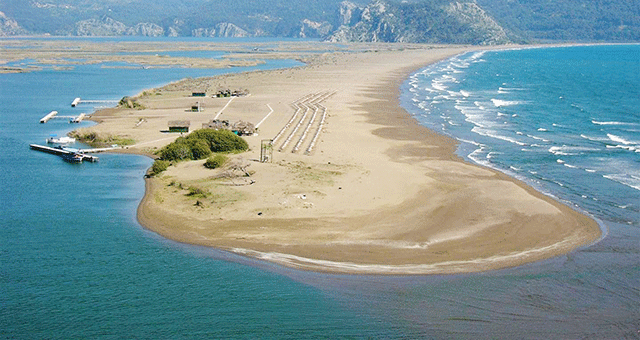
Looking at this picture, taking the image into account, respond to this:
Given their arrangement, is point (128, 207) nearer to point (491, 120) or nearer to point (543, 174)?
Answer: point (543, 174)

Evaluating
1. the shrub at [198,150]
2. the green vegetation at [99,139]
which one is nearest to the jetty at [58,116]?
the green vegetation at [99,139]

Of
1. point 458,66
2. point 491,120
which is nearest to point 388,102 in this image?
point 491,120

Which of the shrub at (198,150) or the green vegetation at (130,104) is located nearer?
the shrub at (198,150)

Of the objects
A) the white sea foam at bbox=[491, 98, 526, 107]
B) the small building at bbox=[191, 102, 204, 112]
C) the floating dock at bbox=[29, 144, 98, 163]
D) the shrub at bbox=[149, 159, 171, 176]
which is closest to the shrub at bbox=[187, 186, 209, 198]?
the shrub at bbox=[149, 159, 171, 176]

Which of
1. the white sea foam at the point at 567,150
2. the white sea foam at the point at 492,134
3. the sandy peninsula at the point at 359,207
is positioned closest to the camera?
the sandy peninsula at the point at 359,207

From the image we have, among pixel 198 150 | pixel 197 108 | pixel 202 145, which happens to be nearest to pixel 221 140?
pixel 202 145

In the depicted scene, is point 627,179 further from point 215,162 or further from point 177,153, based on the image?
point 177,153

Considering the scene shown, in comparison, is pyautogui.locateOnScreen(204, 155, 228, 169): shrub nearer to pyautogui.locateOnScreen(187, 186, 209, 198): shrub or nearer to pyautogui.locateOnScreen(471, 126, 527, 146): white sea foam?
pyautogui.locateOnScreen(187, 186, 209, 198): shrub

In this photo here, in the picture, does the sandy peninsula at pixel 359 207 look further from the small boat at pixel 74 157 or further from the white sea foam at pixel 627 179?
the white sea foam at pixel 627 179
